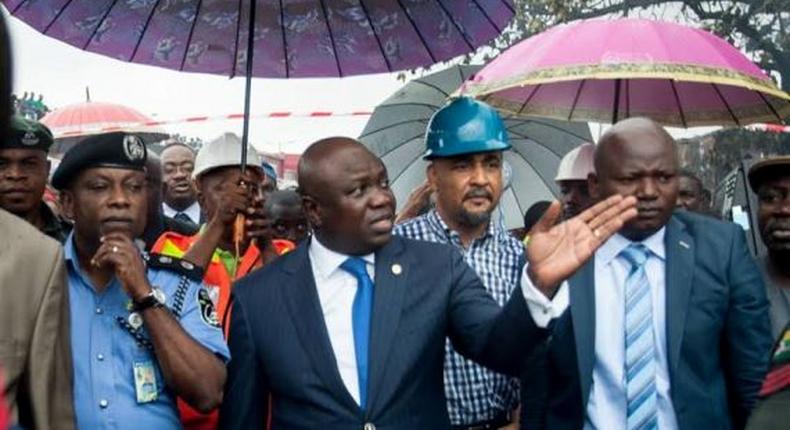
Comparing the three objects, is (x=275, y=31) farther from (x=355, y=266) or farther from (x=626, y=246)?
(x=626, y=246)

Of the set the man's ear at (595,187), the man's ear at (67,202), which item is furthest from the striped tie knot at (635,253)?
the man's ear at (67,202)

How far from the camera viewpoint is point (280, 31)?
4.86 metres

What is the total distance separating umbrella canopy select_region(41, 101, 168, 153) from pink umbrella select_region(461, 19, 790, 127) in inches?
210

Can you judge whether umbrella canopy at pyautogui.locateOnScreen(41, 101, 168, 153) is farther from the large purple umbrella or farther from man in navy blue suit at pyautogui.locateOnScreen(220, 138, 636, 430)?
man in navy blue suit at pyautogui.locateOnScreen(220, 138, 636, 430)

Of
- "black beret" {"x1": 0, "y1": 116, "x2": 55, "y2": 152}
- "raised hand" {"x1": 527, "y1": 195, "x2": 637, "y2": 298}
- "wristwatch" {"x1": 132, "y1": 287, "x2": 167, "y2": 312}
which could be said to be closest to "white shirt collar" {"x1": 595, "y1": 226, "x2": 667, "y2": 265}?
"raised hand" {"x1": 527, "y1": 195, "x2": 637, "y2": 298}

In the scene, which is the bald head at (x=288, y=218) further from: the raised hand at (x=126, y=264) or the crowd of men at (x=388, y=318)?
the raised hand at (x=126, y=264)

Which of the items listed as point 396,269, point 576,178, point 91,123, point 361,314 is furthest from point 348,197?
point 91,123

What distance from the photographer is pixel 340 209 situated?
3.71 m

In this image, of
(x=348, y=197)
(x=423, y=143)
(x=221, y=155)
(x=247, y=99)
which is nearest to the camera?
(x=348, y=197)

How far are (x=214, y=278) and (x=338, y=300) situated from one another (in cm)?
111

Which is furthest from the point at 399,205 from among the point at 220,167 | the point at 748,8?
the point at 748,8

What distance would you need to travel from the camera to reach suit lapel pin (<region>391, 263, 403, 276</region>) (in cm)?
366

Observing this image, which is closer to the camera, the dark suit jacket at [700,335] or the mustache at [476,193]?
the dark suit jacket at [700,335]

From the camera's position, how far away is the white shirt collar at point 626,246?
3.88m
